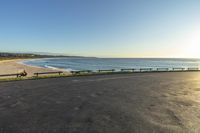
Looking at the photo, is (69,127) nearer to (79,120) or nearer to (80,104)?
(79,120)

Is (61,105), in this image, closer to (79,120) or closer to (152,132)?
(79,120)

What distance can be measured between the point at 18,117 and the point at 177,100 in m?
10.1

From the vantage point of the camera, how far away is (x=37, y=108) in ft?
36.3

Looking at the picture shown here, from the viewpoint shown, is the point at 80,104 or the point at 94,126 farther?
the point at 80,104

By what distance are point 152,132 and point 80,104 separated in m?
5.55

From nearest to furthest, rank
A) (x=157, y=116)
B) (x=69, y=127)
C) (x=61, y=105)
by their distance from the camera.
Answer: (x=69, y=127), (x=157, y=116), (x=61, y=105)

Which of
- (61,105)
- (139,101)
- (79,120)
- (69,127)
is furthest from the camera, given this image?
(139,101)

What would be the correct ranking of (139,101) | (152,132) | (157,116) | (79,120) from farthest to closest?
1. (139,101)
2. (157,116)
3. (79,120)
4. (152,132)

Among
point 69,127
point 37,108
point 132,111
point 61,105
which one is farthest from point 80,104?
point 69,127

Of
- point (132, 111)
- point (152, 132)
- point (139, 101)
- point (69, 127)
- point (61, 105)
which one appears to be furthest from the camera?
point (139, 101)

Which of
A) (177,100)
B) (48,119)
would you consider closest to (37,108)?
(48,119)

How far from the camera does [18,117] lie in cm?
932

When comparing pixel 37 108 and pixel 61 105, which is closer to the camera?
pixel 37 108

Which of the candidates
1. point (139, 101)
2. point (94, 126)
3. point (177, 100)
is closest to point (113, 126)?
point (94, 126)
